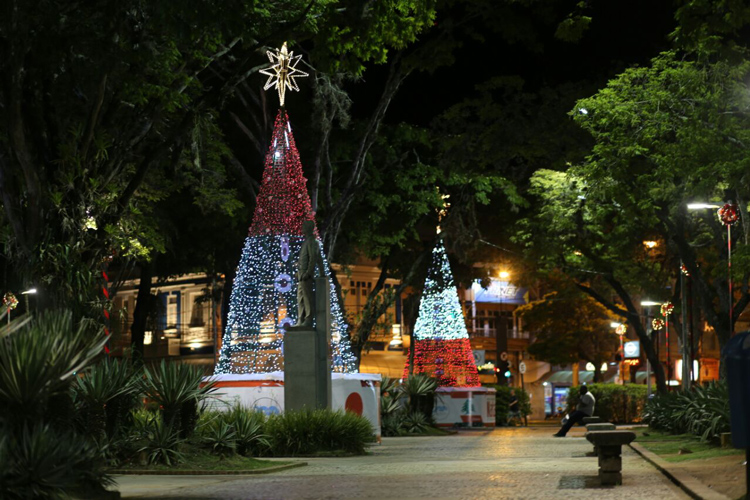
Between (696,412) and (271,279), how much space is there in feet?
34.6

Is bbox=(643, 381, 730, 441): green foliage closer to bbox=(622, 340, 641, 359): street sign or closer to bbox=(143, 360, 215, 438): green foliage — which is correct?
bbox=(143, 360, 215, 438): green foliage

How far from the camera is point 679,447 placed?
2392 centimetres

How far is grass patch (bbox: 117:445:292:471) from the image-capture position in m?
19.5

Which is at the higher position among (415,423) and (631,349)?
(631,349)

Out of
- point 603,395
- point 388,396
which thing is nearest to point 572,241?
point 388,396

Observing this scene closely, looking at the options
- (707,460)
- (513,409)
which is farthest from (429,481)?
(513,409)

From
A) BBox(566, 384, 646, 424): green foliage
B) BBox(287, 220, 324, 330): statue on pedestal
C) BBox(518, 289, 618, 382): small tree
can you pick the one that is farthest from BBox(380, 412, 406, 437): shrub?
BBox(518, 289, 618, 382): small tree

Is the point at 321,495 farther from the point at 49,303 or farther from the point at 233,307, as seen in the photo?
the point at 233,307

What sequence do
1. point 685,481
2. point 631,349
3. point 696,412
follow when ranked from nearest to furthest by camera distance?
1. point 685,481
2. point 696,412
3. point 631,349

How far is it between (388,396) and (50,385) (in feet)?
101

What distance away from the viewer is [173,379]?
19.9 meters

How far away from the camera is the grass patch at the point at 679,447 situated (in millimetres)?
20453

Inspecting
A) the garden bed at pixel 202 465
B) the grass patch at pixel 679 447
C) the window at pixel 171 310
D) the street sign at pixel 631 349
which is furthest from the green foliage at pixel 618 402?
the garden bed at pixel 202 465

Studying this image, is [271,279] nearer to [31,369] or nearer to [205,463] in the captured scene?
[205,463]
